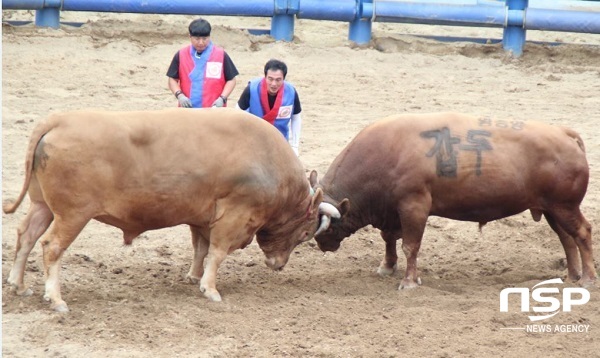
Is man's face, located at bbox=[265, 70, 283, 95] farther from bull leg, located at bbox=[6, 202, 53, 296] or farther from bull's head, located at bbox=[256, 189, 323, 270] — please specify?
bull leg, located at bbox=[6, 202, 53, 296]

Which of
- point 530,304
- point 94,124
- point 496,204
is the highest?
point 94,124

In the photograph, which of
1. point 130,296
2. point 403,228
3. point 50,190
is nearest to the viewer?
point 50,190

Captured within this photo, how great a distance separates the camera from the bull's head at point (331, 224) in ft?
32.5

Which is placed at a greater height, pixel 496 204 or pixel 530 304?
pixel 496 204

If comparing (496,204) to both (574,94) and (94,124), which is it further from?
(574,94)

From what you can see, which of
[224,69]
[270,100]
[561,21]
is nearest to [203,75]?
[224,69]

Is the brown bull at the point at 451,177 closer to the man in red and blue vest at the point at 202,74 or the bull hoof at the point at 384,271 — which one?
the bull hoof at the point at 384,271

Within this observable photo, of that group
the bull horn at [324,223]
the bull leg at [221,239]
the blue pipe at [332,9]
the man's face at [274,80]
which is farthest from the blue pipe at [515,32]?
the bull leg at [221,239]

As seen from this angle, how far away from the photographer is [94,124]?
336 inches

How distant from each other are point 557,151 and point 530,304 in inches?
55.7

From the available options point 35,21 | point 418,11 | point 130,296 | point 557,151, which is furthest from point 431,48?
point 130,296

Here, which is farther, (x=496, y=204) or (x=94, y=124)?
(x=496, y=204)

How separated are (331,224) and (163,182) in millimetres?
1950

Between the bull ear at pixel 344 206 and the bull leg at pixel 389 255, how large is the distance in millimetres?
487
